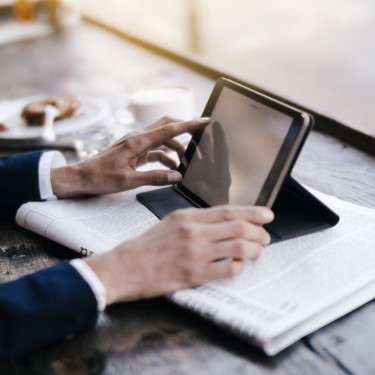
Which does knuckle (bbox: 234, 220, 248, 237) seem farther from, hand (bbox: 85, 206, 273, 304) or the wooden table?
the wooden table

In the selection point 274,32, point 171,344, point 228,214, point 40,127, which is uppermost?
point 228,214

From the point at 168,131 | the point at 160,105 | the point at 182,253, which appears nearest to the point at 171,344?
the point at 182,253

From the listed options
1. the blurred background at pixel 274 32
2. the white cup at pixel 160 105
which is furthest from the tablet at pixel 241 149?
the blurred background at pixel 274 32

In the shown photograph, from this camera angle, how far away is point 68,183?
891mm

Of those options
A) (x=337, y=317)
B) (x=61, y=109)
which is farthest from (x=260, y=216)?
(x=61, y=109)

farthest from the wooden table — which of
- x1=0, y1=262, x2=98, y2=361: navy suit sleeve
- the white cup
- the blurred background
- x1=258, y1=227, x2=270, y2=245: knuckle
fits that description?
the blurred background

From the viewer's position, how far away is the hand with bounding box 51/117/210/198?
85 centimetres

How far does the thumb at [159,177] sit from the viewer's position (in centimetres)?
84

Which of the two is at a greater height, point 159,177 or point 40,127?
point 159,177

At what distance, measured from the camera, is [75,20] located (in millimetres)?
2689

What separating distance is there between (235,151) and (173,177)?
12cm

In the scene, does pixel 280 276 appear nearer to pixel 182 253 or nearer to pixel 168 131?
pixel 182 253

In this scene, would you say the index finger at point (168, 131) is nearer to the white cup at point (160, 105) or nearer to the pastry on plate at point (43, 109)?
the white cup at point (160, 105)

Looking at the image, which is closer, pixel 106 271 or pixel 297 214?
pixel 106 271
